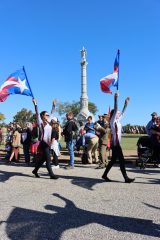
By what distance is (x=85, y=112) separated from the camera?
220ft

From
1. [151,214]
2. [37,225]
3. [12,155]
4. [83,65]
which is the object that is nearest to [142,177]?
[151,214]

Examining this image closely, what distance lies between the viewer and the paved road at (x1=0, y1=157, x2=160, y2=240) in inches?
219

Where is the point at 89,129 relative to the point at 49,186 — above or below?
above

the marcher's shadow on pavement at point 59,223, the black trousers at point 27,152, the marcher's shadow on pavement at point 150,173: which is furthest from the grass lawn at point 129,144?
the marcher's shadow on pavement at point 59,223

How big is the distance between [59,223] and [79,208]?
3.58 ft

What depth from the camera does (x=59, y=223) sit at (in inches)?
240

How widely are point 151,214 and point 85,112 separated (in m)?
60.5

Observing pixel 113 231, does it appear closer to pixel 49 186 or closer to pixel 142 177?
pixel 49 186

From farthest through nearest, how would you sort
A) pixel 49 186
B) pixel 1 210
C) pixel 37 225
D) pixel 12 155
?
pixel 12 155, pixel 49 186, pixel 1 210, pixel 37 225

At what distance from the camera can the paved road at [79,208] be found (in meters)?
5.56

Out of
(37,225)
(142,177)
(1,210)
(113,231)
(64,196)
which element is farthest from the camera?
(142,177)

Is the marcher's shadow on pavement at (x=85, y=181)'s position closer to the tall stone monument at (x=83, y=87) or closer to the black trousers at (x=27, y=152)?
the black trousers at (x=27, y=152)

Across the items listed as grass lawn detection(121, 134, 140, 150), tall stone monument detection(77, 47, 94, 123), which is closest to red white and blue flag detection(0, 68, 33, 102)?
grass lawn detection(121, 134, 140, 150)

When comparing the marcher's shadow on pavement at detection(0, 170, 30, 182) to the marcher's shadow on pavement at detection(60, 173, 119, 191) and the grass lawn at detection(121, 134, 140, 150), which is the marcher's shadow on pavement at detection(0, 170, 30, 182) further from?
the grass lawn at detection(121, 134, 140, 150)
